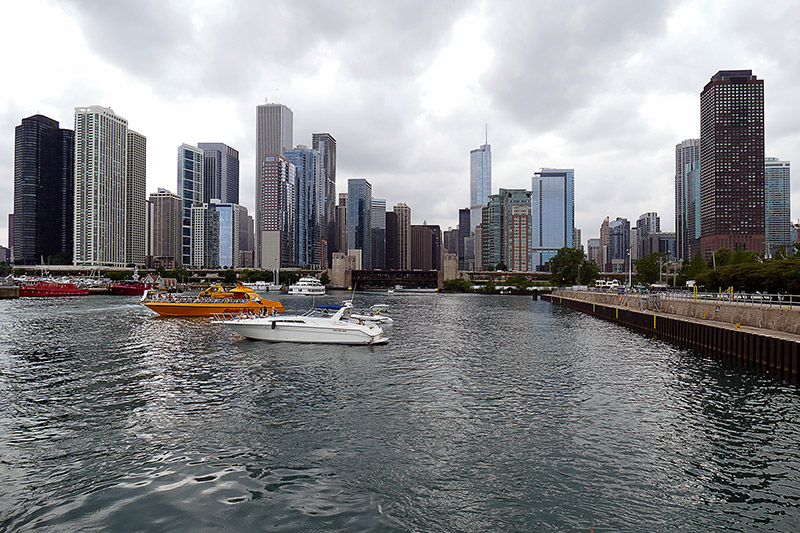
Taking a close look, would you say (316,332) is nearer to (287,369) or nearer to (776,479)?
(287,369)

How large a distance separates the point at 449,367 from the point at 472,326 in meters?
34.2

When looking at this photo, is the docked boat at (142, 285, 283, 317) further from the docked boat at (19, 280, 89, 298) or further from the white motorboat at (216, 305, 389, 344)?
the docked boat at (19, 280, 89, 298)

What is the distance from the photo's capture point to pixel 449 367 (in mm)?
35125

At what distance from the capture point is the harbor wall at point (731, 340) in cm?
3241

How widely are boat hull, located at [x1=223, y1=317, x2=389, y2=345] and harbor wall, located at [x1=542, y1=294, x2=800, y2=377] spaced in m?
30.3

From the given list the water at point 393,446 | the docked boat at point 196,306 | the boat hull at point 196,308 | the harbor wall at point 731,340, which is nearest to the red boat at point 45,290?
the docked boat at point 196,306

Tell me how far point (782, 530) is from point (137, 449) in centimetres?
2090

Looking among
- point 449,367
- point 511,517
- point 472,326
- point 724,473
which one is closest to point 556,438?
point 724,473

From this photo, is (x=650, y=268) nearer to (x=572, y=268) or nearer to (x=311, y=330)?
(x=572, y=268)

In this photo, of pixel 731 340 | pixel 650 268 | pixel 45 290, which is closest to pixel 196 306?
pixel 731 340

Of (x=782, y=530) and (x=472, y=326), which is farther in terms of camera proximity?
(x=472, y=326)

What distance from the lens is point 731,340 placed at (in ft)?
130

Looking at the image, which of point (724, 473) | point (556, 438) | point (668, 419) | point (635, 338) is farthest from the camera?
point (635, 338)

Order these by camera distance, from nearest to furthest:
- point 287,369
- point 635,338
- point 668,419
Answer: point 668,419 < point 287,369 < point 635,338
